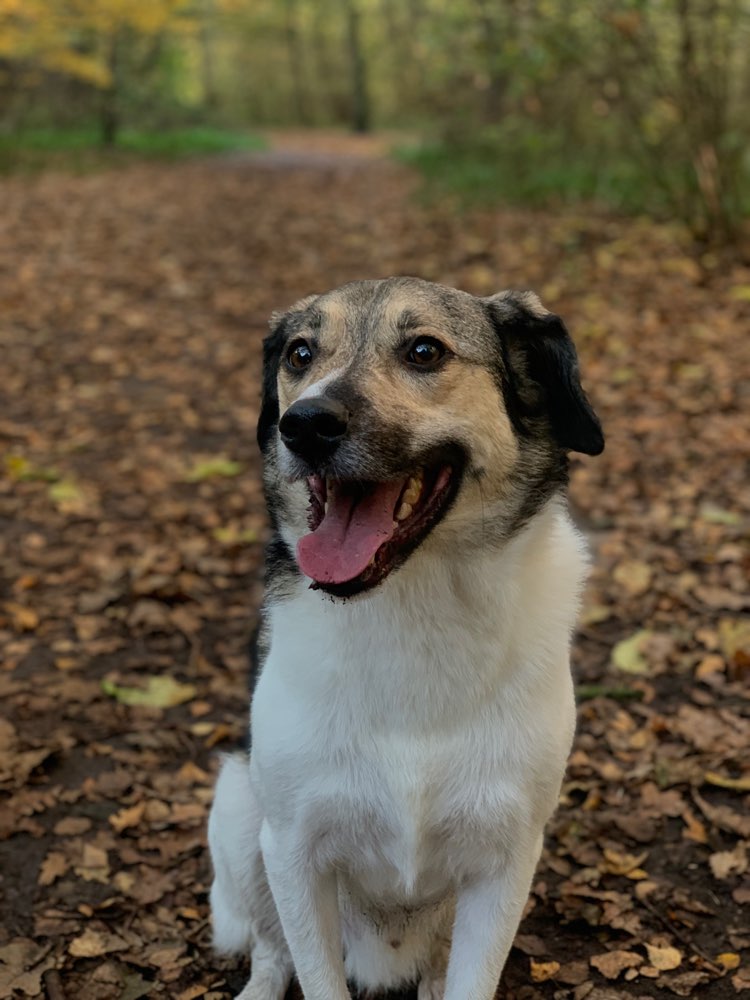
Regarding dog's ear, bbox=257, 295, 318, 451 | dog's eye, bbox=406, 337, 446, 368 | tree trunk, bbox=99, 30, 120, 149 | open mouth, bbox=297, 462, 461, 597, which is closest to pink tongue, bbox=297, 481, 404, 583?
→ open mouth, bbox=297, 462, 461, 597

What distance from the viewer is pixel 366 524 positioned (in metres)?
2.52

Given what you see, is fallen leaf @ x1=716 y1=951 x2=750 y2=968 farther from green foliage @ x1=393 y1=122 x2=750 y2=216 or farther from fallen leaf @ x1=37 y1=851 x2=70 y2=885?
green foliage @ x1=393 y1=122 x2=750 y2=216

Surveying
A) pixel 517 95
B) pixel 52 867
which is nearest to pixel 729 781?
pixel 52 867

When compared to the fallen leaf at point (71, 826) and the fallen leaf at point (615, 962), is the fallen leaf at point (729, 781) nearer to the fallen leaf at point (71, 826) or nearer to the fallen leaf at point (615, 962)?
the fallen leaf at point (615, 962)

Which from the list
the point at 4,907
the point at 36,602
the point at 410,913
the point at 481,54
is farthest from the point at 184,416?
the point at 481,54

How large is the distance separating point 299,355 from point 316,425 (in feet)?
1.72

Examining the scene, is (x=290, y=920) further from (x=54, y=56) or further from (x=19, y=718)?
(x=54, y=56)

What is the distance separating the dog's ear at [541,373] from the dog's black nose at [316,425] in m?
0.55

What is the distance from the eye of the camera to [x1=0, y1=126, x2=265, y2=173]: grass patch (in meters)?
19.9

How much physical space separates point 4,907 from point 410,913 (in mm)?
1514

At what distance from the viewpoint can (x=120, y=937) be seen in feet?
11.2

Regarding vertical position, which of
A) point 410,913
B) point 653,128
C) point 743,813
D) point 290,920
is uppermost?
point 653,128

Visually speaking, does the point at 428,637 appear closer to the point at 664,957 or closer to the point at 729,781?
the point at 664,957

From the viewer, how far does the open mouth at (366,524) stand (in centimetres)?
244
